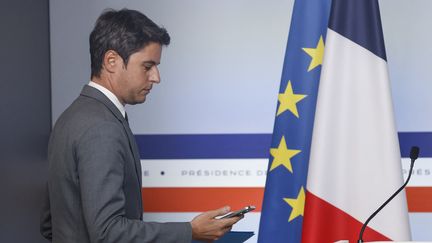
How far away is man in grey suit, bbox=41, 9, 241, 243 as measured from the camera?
170 centimetres

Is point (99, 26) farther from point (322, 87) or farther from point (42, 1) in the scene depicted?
point (42, 1)

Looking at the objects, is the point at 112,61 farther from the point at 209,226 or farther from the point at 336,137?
the point at 336,137

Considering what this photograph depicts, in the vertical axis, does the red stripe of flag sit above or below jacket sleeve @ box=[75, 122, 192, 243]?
below

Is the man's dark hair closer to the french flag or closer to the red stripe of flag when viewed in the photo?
the french flag

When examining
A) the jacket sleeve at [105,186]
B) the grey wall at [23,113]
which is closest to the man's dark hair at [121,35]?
the jacket sleeve at [105,186]

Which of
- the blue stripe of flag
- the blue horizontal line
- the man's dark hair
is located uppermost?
the blue stripe of flag

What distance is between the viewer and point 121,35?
189cm

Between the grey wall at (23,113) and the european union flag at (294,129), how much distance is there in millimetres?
1213

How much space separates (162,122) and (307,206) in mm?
1096

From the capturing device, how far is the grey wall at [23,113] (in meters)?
3.14

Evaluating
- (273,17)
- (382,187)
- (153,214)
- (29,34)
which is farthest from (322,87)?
(29,34)

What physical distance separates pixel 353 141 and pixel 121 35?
1.14m

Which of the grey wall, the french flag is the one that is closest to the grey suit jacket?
the french flag

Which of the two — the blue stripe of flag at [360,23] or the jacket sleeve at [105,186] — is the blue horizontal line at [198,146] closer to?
the blue stripe of flag at [360,23]
